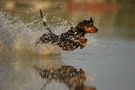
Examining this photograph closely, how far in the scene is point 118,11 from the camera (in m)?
26.2

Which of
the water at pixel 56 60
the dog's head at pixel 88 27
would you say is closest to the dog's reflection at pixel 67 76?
the water at pixel 56 60

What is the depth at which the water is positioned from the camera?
369 inches

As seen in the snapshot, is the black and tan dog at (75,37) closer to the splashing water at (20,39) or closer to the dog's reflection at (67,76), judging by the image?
the splashing water at (20,39)

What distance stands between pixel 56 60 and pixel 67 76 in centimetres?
171

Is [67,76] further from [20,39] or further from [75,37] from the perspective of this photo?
[20,39]

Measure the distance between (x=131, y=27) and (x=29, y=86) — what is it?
10745mm

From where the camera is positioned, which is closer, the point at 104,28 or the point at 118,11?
the point at 104,28

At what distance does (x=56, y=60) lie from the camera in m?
11.7

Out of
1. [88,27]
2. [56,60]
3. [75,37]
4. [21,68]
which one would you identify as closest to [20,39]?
[56,60]

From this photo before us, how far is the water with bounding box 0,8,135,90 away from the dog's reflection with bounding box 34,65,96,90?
10cm

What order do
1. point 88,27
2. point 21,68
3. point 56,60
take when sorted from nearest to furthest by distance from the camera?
point 21,68 → point 88,27 → point 56,60

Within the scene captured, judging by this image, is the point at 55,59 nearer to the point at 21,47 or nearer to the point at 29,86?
the point at 21,47

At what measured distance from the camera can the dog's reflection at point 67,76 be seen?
9172mm

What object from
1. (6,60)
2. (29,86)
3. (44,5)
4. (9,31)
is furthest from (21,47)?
(44,5)
